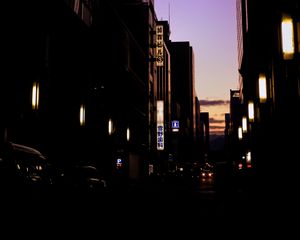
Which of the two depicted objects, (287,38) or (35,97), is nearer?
(287,38)

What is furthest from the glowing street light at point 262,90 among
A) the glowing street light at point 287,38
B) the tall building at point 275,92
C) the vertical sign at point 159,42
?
the vertical sign at point 159,42

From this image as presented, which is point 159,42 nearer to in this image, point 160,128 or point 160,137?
point 160,128

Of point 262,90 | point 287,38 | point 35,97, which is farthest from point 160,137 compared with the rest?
point 287,38

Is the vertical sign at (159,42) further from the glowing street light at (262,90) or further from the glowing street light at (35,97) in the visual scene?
the glowing street light at (262,90)

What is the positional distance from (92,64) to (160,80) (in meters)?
66.0

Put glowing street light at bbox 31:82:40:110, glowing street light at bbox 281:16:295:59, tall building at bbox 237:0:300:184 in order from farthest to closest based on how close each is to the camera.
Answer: glowing street light at bbox 31:82:40:110, tall building at bbox 237:0:300:184, glowing street light at bbox 281:16:295:59

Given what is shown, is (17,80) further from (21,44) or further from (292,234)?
(292,234)

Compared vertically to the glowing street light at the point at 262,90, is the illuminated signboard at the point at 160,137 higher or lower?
higher

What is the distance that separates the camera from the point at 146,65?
278 ft

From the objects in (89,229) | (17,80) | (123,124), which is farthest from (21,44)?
(123,124)

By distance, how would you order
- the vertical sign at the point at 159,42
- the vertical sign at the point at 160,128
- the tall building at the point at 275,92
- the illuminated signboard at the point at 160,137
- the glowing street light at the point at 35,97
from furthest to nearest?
the vertical sign at the point at 159,42, the vertical sign at the point at 160,128, the illuminated signboard at the point at 160,137, the glowing street light at the point at 35,97, the tall building at the point at 275,92

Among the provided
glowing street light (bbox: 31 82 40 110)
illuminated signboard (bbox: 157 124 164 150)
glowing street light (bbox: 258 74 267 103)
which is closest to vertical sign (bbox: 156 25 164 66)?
illuminated signboard (bbox: 157 124 164 150)

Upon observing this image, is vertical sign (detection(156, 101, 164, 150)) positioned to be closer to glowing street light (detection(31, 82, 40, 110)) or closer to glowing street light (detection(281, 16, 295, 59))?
glowing street light (detection(31, 82, 40, 110))

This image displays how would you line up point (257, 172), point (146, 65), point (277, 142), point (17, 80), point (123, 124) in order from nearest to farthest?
point (17, 80), point (277, 142), point (257, 172), point (123, 124), point (146, 65)
